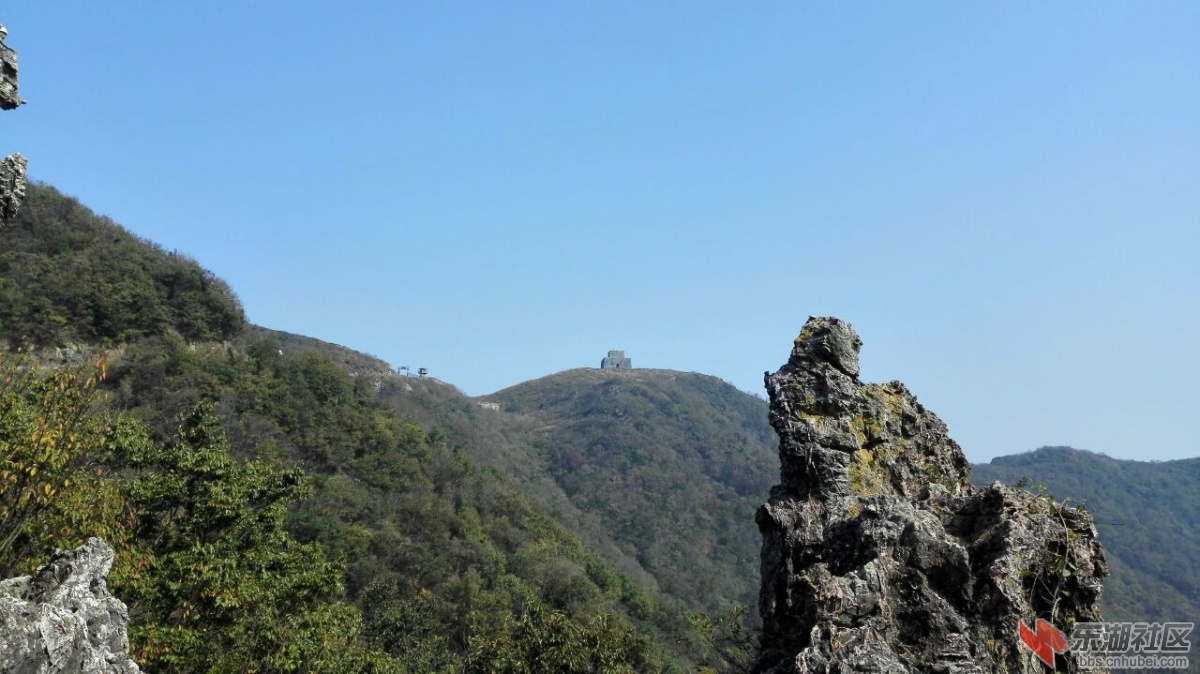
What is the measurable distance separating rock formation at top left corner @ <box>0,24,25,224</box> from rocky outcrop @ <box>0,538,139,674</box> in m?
4.28

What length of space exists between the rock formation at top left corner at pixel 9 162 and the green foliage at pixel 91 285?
43289 mm

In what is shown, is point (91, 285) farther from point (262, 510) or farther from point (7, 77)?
point (7, 77)

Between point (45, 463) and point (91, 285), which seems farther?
point (91, 285)

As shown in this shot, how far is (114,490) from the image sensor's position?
55.0 ft

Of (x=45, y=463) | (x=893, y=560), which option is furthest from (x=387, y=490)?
(x=893, y=560)

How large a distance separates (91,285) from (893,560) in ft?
197

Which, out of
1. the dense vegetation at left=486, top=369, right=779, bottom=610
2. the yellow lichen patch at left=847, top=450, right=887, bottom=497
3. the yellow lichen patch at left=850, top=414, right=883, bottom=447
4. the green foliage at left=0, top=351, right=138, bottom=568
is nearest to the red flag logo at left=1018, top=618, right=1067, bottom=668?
the yellow lichen patch at left=847, top=450, right=887, bottom=497

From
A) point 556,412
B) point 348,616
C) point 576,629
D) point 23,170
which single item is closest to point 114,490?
point 348,616

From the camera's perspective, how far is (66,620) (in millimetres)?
6410

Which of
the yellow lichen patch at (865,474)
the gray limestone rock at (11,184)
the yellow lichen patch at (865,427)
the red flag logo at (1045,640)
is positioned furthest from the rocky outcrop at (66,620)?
the yellow lichen patch at (865,427)

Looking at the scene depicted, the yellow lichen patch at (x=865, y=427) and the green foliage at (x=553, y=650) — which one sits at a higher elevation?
the yellow lichen patch at (x=865, y=427)

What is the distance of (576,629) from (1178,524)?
123172 mm

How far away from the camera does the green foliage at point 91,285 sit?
47.3 metres

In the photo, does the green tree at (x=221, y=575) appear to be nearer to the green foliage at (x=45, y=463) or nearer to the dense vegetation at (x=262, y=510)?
the dense vegetation at (x=262, y=510)
